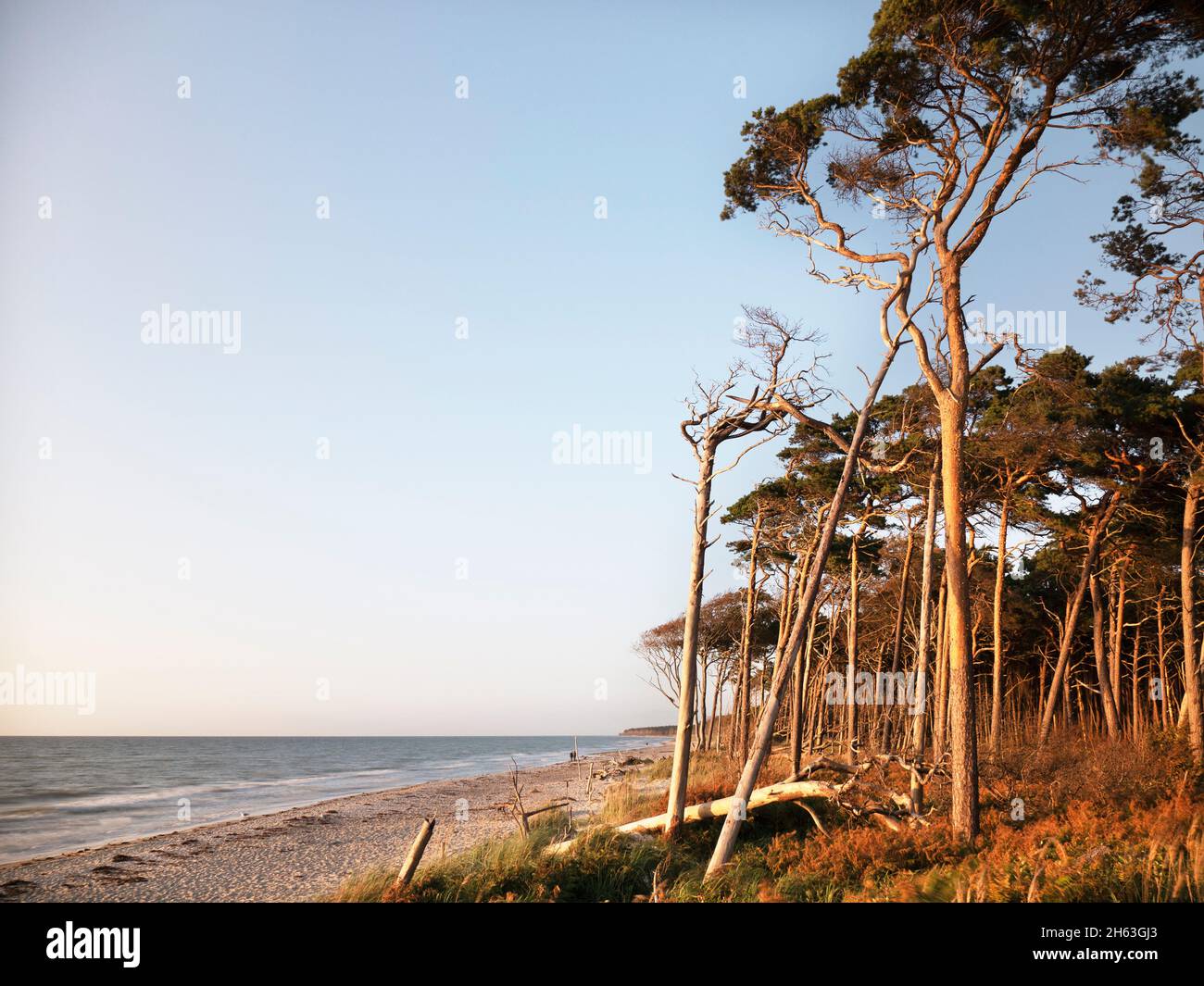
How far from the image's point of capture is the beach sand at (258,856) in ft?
50.1

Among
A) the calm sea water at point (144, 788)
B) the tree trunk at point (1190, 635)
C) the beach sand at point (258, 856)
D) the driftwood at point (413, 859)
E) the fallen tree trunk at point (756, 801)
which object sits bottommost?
the calm sea water at point (144, 788)

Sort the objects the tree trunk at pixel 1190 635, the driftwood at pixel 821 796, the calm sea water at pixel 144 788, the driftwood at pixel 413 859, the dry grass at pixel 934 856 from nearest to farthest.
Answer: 1. the dry grass at pixel 934 856
2. the driftwood at pixel 413 859
3. the driftwood at pixel 821 796
4. the tree trunk at pixel 1190 635
5. the calm sea water at pixel 144 788

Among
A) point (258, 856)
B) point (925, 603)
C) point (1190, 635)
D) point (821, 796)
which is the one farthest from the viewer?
point (258, 856)

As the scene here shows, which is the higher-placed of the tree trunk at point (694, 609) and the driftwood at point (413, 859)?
the tree trunk at point (694, 609)

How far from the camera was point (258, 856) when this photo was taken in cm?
1912

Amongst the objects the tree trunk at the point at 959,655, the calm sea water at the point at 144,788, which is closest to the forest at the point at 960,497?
the tree trunk at the point at 959,655

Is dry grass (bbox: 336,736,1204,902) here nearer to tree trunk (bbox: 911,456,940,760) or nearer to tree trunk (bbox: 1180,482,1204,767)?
tree trunk (bbox: 1180,482,1204,767)

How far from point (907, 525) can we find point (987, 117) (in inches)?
475

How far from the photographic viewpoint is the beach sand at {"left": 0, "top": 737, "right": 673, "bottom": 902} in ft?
50.1

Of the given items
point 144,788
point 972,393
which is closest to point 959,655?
point 972,393

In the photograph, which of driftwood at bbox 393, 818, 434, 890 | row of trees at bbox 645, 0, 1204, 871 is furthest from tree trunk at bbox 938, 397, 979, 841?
driftwood at bbox 393, 818, 434, 890

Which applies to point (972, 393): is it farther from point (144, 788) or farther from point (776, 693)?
point (144, 788)

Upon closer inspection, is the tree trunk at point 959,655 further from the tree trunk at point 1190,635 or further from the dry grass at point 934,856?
the tree trunk at point 1190,635
